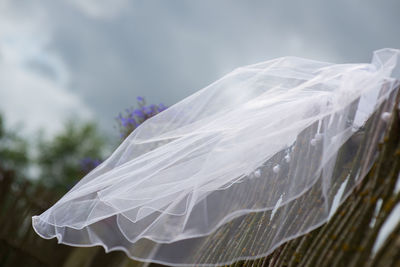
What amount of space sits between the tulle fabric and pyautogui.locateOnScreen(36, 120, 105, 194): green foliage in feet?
120

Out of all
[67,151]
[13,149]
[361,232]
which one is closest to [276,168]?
[361,232]

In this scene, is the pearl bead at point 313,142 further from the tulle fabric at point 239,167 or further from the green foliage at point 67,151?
the green foliage at point 67,151

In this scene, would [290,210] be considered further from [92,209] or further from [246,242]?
[92,209]

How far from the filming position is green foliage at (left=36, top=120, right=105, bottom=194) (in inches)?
1523

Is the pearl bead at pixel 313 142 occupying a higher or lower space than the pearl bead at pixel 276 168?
higher

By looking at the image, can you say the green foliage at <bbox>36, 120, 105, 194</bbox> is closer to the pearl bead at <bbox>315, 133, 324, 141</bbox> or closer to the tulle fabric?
the tulle fabric

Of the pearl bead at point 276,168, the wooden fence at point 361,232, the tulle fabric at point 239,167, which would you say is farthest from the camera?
the pearl bead at point 276,168

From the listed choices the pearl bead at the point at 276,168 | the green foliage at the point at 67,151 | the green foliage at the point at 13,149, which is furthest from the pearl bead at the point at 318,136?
the green foliage at the point at 13,149

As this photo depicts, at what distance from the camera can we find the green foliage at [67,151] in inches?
1523

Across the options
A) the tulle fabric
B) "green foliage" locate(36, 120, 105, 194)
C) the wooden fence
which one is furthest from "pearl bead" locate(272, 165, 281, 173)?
A: "green foliage" locate(36, 120, 105, 194)

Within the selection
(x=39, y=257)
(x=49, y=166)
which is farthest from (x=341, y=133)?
(x=49, y=166)

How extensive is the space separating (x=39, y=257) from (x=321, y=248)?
5.29 metres

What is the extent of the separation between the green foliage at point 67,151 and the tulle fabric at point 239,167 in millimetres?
36579

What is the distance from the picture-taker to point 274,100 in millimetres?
2689
